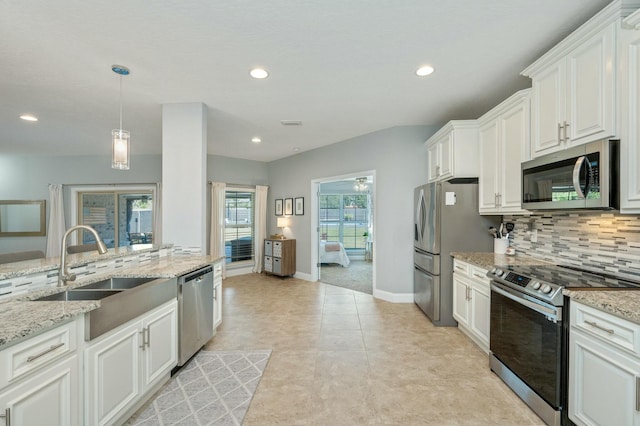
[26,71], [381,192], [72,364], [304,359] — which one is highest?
[26,71]

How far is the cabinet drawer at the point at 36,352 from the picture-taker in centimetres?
112

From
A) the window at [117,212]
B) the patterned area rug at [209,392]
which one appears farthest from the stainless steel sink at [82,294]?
the window at [117,212]

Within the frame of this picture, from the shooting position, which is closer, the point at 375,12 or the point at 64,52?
the point at 375,12

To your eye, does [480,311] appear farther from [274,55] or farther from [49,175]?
[49,175]

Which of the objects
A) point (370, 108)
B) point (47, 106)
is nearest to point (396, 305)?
point (370, 108)

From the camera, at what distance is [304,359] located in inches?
105

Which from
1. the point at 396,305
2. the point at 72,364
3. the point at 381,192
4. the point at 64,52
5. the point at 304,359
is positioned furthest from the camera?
the point at 381,192

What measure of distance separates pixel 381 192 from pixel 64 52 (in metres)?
3.96

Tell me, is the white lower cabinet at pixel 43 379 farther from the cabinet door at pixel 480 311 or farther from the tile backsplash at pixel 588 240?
the tile backsplash at pixel 588 240

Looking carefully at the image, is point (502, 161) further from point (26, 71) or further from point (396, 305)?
point (26, 71)

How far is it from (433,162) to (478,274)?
1.84 meters

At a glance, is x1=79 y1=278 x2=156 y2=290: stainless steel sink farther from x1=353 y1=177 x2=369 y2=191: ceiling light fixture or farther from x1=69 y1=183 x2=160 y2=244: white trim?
x1=353 y1=177 x2=369 y2=191: ceiling light fixture

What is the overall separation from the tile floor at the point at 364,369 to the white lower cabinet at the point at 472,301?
0.17 meters

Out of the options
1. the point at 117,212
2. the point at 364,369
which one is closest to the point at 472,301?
the point at 364,369
